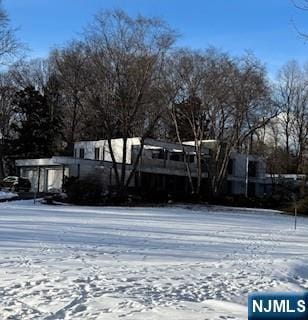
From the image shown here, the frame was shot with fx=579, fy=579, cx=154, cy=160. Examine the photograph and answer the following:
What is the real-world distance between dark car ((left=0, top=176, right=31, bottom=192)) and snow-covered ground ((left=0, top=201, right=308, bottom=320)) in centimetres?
3523

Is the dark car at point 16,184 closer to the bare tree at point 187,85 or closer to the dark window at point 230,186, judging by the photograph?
the bare tree at point 187,85

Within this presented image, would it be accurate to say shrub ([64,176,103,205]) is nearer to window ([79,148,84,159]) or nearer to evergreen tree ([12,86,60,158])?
window ([79,148,84,159])

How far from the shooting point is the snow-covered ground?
7500mm

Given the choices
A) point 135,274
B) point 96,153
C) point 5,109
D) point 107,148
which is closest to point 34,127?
point 5,109

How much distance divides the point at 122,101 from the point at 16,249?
34.2m

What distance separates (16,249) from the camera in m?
13.8

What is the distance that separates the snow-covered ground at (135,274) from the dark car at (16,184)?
3523cm

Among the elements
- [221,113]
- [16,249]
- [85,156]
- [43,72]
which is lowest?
[16,249]

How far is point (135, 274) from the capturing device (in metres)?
10.5

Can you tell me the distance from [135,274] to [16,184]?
1770 inches

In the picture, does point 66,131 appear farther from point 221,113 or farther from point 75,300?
point 75,300

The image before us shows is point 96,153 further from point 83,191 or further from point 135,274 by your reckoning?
point 135,274

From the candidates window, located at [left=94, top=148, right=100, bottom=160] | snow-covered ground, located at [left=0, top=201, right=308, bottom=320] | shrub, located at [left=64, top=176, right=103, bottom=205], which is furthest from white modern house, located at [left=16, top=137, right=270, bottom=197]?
snow-covered ground, located at [left=0, top=201, right=308, bottom=320]

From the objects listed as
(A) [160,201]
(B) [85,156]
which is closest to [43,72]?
(B) [85,156]
